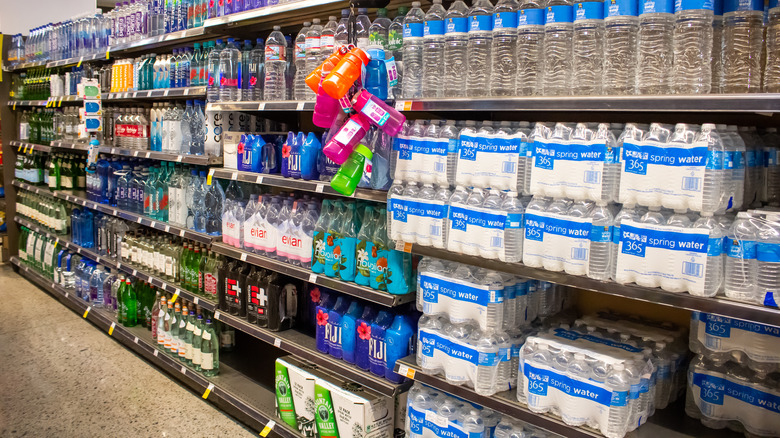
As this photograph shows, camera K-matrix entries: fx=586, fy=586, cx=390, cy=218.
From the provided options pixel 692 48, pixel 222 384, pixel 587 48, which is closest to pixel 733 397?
pixel 692 48

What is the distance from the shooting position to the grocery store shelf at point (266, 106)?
299 centimetres

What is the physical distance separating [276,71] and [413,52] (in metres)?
1.18

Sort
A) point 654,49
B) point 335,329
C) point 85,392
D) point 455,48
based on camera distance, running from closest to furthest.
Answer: point 654,49 < point 455,48 < point 335,329 < point 85,392

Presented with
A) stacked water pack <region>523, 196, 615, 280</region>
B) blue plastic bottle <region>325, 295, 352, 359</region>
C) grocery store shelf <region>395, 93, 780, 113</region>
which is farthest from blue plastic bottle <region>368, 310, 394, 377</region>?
grocery store shelf <region>395, 93, 780, 113</region>

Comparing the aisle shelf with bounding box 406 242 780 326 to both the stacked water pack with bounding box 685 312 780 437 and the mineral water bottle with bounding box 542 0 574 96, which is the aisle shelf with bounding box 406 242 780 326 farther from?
the mineral water bottle with bounding box 542 0 574 96

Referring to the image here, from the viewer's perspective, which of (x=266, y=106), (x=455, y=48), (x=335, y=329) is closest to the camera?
(x=455, y=48)

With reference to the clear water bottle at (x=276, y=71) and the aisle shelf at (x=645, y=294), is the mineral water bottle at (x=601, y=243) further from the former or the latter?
the clear water bottle at (x=276, y=71)

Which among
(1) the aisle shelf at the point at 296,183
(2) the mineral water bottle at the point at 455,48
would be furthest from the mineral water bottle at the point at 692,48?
(1) the aisle shelf at the point at 296,183

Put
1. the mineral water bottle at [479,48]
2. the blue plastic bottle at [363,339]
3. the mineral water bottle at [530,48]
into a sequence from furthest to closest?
the blue plastic bottle at [363,339] < the mineral water bottle at [479,48] < the mineral water bottle at [530,48]

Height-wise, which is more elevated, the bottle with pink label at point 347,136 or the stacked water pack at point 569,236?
the bottle with pink label at point 347,136

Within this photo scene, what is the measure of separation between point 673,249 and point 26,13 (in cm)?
824

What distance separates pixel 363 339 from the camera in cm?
292

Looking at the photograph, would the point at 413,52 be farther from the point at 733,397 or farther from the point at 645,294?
the point at 733,397

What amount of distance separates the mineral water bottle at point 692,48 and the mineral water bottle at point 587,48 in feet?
0.79
